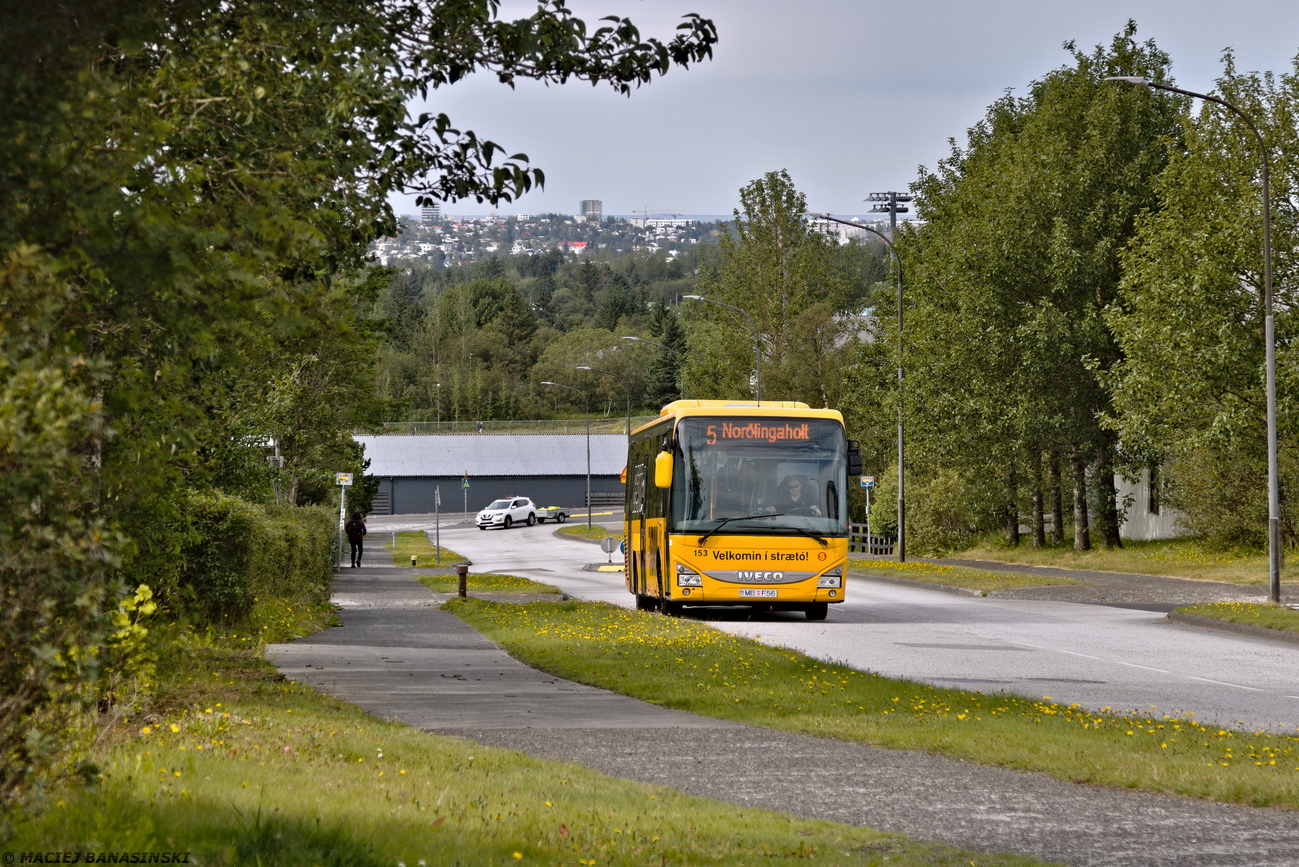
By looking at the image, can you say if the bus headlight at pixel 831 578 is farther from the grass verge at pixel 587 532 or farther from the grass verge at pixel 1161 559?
the grass verge at pixel 587 532

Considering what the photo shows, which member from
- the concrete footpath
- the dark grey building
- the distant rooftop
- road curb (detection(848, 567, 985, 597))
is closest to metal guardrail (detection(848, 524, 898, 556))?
road curb (detection(848, 567, 985, 597))

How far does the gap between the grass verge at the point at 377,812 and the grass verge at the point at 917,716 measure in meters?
2.71

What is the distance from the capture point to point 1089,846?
681cm

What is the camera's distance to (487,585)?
32.1 m

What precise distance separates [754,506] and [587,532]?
171 feet

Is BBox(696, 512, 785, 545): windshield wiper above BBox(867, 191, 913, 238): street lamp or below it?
below

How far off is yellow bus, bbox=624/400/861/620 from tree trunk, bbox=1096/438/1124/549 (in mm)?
21549

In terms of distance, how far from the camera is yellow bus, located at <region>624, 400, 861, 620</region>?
2145cm

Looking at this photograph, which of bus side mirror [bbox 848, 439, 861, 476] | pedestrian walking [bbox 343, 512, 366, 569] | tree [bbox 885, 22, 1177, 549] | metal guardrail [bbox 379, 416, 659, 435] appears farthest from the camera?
metal guardrail [bbox 379, 416, 659, 435]

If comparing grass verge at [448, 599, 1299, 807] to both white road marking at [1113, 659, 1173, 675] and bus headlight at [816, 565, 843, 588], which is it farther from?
white road marking at [1113, 659, 1173, 675]

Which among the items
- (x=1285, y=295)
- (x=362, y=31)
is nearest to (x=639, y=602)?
(x=1285, y=295)

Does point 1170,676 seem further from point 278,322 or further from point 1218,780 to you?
point 278,322

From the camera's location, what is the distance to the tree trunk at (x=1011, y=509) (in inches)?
1721

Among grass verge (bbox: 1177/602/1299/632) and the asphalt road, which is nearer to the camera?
the asphalt road
